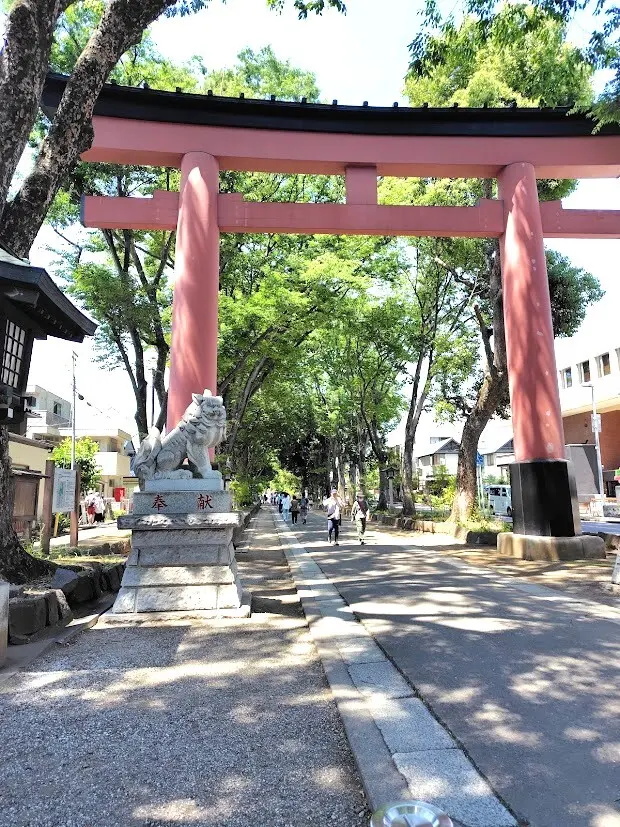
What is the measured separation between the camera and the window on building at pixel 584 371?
32500 mm

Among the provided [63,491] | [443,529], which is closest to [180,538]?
[63,491]

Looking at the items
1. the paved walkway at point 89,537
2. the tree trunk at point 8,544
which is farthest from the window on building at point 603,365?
the tree trunk at point 8,544

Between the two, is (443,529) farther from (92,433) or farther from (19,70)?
(92,433)

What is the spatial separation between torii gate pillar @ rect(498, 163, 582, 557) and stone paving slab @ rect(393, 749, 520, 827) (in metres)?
8.04

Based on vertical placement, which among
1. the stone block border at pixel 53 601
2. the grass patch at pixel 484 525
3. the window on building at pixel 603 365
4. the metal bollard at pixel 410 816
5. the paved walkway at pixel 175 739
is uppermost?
the window on building at pixel 603 365

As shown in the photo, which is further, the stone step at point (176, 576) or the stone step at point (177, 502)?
the stone step at point (177, 502)

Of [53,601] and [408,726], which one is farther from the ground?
[53,601]

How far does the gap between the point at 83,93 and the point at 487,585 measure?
8.35 m

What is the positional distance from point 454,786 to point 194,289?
343 inches

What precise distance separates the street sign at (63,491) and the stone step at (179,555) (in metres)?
4.92

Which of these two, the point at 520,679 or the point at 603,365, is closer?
the point at 520,679

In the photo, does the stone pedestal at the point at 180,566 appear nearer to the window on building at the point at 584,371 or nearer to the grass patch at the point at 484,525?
the grass patch at the point at 484,525

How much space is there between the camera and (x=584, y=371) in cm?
3297

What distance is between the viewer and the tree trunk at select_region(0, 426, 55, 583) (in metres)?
6.23
